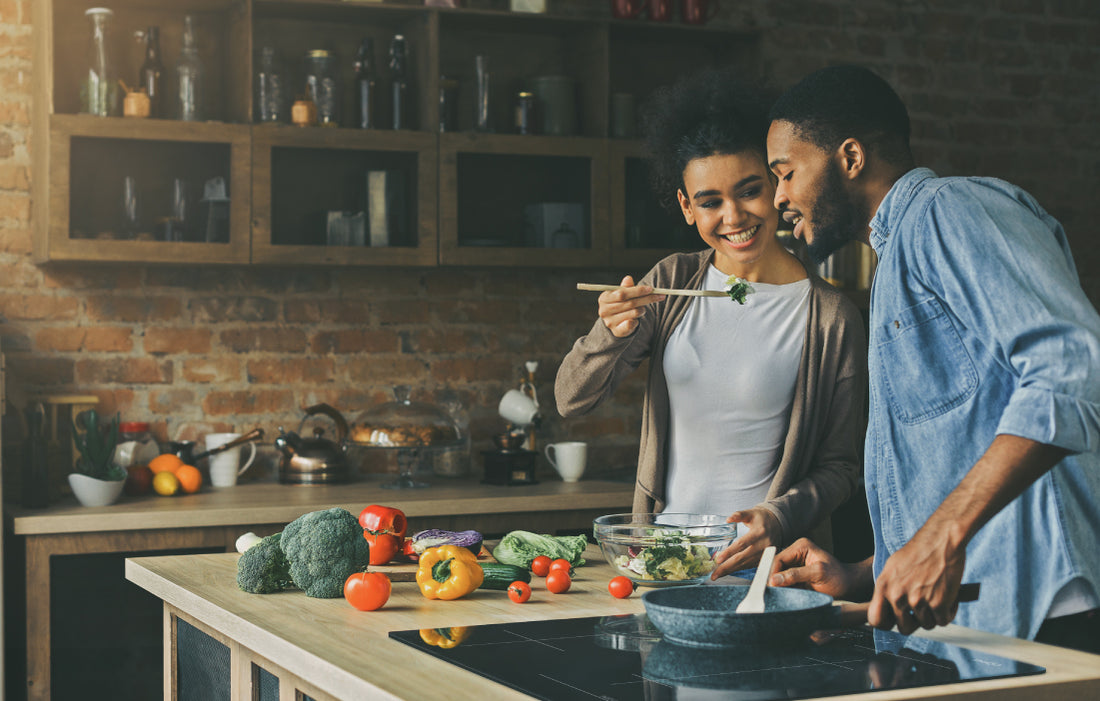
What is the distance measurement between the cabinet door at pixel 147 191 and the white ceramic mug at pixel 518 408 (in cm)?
101

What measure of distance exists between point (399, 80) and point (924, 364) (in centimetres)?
259

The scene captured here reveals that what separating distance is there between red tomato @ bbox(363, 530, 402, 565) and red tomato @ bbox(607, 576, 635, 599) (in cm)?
49

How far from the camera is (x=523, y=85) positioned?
4168 mm

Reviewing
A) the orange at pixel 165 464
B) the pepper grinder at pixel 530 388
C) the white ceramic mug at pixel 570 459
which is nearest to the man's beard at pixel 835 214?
the white ceramic mug at pixel 570 459

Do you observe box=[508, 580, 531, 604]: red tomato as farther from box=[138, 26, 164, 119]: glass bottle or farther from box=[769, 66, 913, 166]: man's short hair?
box=[138, 26, 164, 119]: glass bottle

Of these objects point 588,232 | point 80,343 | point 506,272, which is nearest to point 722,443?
point 588,232

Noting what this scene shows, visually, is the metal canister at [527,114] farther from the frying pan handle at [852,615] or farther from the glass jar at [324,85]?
the frying pan handle at [852,615]

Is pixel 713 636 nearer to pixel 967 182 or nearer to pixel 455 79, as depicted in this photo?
pixel 967 182

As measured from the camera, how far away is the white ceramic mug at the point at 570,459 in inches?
153

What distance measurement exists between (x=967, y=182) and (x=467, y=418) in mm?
2715

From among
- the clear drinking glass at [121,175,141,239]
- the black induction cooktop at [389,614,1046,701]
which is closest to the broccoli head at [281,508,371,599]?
the black induction cooktop at [389,614,1046,701]

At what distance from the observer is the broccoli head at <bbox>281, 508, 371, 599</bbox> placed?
70.8 inches

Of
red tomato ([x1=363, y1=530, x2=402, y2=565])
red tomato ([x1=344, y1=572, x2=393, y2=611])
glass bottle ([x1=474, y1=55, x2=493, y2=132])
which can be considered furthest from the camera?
glass bottle ([x1=474, y1=55, x2=493, y2=132])

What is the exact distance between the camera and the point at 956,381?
1579 millimetres
